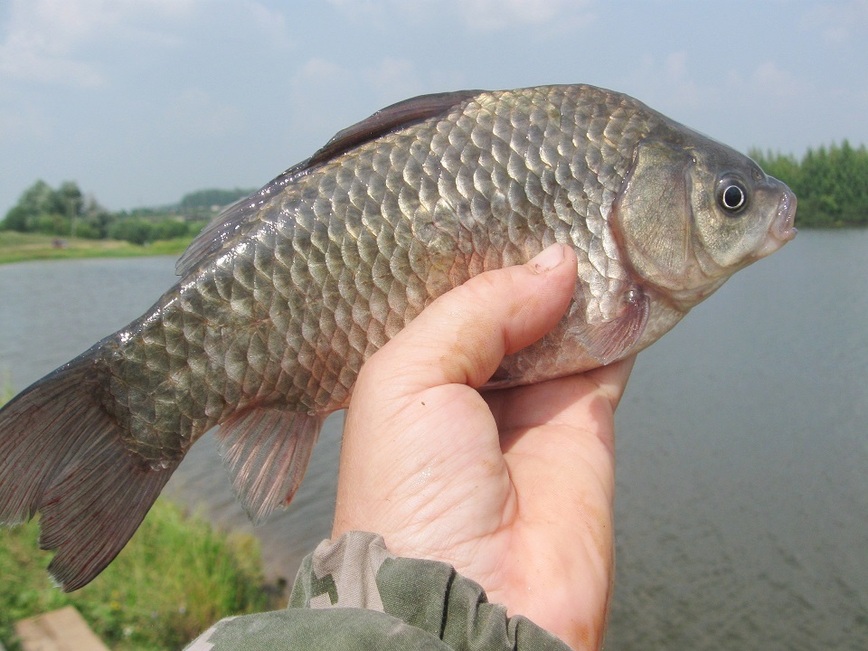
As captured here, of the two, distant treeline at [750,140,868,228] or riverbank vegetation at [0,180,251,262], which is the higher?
riverbank vegetation at [0,180,251,262]

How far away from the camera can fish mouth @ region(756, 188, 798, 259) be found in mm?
2434

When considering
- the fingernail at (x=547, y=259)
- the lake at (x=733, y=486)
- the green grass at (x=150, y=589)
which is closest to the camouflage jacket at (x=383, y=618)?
the fingernail at (x=547, y=259)

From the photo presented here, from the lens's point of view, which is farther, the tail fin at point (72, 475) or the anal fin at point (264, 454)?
the anal fin at point (264, 454)

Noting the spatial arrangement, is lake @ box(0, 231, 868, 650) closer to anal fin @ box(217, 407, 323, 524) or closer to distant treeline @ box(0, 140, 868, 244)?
anal fin @ box(217, 407, 323, 524)

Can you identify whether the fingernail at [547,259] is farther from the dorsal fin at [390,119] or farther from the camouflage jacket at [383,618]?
the camouflage jacket at [383,618]

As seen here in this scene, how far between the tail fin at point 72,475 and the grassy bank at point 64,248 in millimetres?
54555

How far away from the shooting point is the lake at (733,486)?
26.2 ft

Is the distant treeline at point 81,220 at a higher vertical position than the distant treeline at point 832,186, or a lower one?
higher

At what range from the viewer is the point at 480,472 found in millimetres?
1941

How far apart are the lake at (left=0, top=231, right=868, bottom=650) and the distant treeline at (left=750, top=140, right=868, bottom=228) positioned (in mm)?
17144

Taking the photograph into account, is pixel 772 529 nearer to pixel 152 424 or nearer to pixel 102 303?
pixel 152 424

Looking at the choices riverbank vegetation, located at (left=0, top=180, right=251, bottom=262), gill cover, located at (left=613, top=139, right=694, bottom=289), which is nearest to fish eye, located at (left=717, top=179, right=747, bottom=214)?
gill cover, located at (left=613, top=139, right=694, bottom=289)

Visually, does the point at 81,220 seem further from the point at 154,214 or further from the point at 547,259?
the point at 547,259

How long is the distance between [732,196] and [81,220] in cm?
7524
